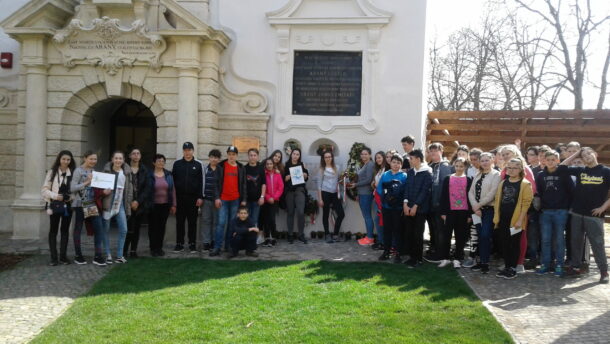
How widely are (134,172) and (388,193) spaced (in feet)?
12.8

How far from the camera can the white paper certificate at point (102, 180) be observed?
24.5ft

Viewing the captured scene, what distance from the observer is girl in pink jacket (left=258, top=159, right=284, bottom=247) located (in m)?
9.11

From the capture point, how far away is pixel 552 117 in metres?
10.5

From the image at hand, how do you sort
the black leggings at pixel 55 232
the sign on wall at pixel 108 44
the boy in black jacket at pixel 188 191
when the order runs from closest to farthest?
the black leggings at pixel 55 232 → the boy in black jacket at pixel 188 191 → the sign on wall at pixel 108 44

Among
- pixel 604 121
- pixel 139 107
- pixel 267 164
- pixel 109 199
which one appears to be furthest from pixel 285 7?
pixel 604 121

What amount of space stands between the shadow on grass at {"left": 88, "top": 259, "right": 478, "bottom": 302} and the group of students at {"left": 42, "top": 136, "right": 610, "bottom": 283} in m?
0.50

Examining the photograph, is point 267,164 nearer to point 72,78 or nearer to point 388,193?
point 388,193

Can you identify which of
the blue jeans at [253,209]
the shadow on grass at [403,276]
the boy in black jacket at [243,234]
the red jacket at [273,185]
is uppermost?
the red jacket at [273,185]

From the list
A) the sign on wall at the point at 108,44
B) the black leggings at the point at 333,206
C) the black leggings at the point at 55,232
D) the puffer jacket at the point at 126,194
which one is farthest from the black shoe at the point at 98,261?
the black leggings at the point at 333,206

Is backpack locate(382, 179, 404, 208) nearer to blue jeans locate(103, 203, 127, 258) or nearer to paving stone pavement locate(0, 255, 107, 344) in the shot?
blue jeans locate(103, 203, 127, 258)

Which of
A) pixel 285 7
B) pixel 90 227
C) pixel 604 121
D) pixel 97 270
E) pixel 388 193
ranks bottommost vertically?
pixel 97 270

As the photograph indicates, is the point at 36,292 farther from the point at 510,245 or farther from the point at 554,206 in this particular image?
the point at 554,206

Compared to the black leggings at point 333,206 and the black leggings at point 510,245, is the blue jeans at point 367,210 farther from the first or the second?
the black leggings at point 510,245

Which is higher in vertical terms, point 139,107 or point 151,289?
point 139,107
